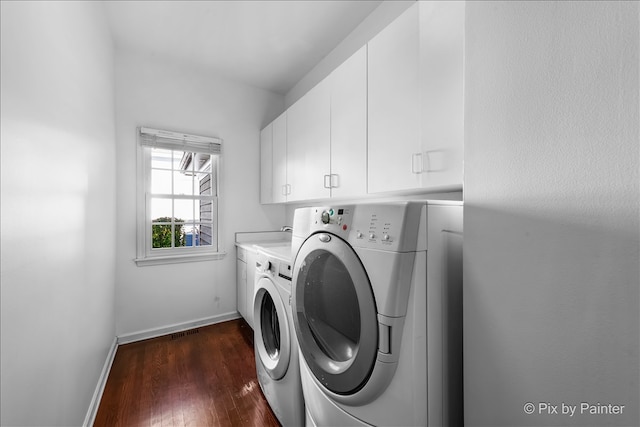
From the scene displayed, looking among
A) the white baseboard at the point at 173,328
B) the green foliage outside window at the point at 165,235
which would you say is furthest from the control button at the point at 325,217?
the white baseboard at the point at 173,328

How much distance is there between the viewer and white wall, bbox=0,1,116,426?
72 centimetres

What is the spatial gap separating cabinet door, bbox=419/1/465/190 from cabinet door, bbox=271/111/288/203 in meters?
1.53

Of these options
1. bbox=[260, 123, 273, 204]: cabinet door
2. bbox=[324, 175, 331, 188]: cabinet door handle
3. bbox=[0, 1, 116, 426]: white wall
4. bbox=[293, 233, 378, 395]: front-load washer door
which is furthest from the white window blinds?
bbox=[293, 233, 378, 395]: front-load washer door

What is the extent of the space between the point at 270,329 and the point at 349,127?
1401mm

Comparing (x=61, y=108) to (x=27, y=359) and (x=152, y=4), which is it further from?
(x=152, y=4)

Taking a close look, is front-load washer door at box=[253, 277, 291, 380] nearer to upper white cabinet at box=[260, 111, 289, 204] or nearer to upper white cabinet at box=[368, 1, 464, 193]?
upper white cabinet at box=[368, 1, 464, 193]

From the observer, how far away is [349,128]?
165cm

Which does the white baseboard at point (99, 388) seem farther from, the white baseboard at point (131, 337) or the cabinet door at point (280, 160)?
the cabinet door at point (280, 160)

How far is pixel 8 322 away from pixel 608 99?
57.0 inches

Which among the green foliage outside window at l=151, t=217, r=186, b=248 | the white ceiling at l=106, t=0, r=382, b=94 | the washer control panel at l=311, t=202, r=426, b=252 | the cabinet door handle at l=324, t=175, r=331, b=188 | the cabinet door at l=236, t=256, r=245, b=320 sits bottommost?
the cabinet door at l=236, t=256, r=245, b=320

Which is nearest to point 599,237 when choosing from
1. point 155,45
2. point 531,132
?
point 531,132

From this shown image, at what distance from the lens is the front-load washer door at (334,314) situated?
858mm

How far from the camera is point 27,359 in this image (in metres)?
0.80

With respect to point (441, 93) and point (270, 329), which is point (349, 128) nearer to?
point (441, 93)
